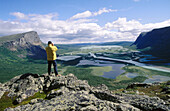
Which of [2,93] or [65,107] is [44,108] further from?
[2,93]

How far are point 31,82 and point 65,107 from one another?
21748mm

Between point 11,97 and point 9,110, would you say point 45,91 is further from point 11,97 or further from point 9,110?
point 9,110

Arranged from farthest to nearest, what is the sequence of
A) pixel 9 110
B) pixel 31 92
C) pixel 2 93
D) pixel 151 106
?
pixel 2 93 → pixel 31 92 → pixel 9 110 → pixel 151 106

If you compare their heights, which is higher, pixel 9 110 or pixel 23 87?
pixel 9 110

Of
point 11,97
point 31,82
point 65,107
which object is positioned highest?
point 65,107

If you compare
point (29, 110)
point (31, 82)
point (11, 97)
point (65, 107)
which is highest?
point (65, 107)

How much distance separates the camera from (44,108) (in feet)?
39.0

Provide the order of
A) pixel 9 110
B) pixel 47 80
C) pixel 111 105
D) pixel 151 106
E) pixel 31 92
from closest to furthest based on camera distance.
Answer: pixel 111 105
pixel 151 106
pixel 9 110
pixel 31 92
pixel 47 80

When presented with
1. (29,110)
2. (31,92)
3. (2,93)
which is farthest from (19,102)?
(29,110)

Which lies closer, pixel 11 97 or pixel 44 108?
pixel 44 108

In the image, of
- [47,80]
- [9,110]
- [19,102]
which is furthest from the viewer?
[47,80]

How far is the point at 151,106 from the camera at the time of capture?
468 inches

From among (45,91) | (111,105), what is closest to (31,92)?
(45,91)

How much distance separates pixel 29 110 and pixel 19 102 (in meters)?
11.6
